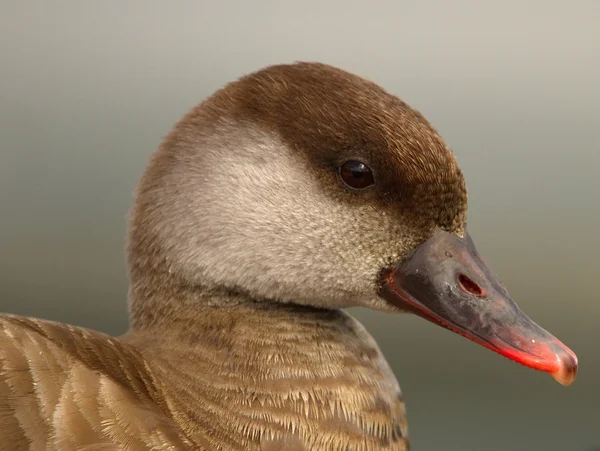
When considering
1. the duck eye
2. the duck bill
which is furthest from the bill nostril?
the duck eye

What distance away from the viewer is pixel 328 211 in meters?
0.87

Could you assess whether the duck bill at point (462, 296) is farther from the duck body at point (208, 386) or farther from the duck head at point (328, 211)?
the duck body at point (208, 386)

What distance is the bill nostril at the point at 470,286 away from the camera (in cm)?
86

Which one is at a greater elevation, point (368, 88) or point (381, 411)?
point (368, 88)

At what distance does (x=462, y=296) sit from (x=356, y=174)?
171 mm

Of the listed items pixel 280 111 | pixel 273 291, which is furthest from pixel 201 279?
pixel 280 111

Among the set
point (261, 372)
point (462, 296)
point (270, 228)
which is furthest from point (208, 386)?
point (462, 296)

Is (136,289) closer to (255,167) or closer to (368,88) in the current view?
(255,167)

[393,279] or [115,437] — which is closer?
[115,437]

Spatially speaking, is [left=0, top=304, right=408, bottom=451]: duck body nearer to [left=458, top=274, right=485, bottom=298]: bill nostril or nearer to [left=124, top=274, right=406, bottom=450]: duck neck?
[left=124, top=274, right=406, bottom=450]: duck neck

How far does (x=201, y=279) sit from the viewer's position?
2.90ft

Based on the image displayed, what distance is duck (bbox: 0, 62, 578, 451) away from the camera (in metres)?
0.82

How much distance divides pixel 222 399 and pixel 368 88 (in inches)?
14.3

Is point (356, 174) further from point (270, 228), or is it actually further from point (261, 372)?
point (261, 372)
